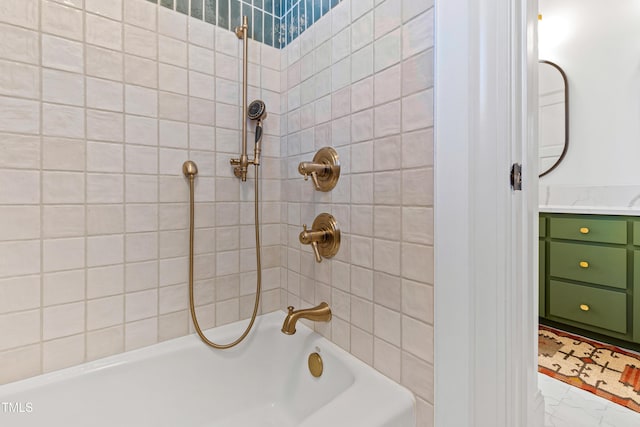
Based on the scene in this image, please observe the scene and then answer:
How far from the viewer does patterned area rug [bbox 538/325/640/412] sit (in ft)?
5.01

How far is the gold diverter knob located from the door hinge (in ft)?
1.76

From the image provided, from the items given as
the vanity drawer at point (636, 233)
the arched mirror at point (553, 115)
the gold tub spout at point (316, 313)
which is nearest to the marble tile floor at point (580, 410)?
the vanity drawer at point (636, 233)

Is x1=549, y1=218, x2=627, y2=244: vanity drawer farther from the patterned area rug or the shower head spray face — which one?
the shower head spray face

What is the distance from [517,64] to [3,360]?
161 centimetres

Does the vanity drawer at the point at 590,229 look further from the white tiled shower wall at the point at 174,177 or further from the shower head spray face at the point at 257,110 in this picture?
the shower head spray face at the point at 257,110

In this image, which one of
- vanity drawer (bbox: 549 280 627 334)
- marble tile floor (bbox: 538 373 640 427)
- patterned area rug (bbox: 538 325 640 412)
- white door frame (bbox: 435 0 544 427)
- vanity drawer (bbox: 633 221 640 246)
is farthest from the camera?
vanity drawer (bbox: 549 280 627 334)

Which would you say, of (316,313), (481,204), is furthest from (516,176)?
(316,313)

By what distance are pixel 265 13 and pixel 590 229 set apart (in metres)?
2.28

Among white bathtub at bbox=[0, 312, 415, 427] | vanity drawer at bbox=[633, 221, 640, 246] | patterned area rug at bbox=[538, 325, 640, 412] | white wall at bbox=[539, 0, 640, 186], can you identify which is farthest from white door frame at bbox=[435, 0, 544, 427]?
white wall at bbox=[539, 0, 640, 186]

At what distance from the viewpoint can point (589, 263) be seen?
1.97 meters

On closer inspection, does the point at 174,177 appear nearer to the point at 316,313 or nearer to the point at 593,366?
the point at 316,313

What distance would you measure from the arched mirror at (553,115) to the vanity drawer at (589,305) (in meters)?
0.95

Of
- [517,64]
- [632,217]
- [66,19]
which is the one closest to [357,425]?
[517,64]

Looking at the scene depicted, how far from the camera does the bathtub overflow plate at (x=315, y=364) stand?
3.62 ft
